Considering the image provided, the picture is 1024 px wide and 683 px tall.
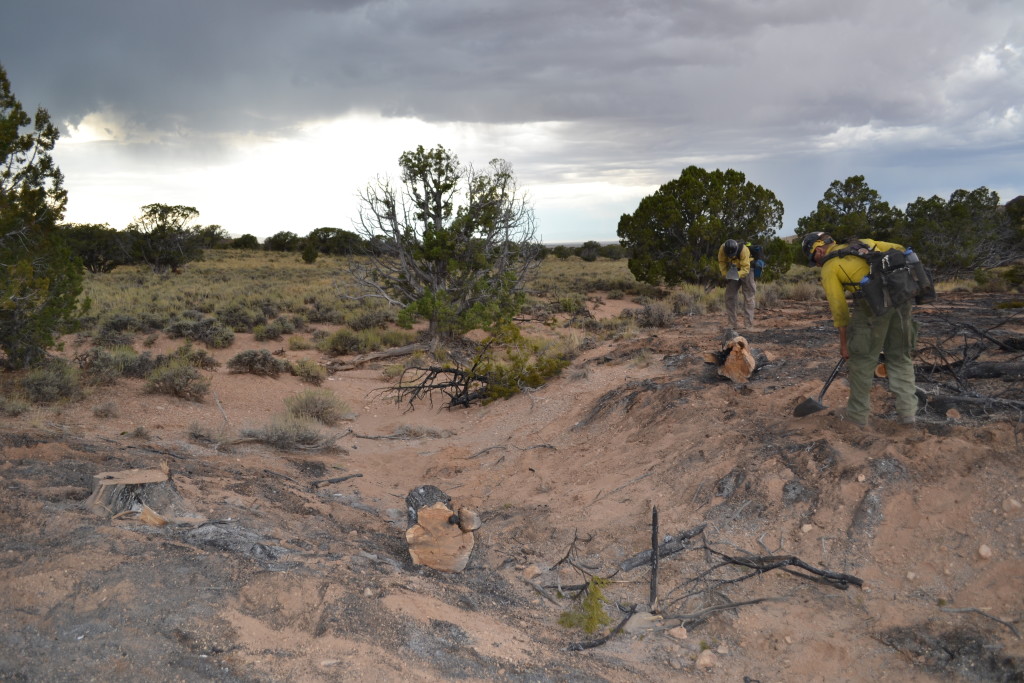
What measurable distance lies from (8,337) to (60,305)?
3.01 ft

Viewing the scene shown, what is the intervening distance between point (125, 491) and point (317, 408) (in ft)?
18.6

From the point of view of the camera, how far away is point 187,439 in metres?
8.24

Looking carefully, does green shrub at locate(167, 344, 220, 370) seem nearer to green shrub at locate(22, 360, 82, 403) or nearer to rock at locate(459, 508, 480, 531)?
green shrub at locate(22, 360, 82, 403)

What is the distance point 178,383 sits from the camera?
1058 centimetres

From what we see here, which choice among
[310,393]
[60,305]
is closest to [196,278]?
[60,305]

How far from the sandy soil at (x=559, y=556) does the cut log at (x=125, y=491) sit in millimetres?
142

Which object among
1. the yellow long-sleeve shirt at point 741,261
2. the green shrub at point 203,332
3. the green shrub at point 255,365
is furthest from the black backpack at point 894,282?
the green shrub at point 203,332

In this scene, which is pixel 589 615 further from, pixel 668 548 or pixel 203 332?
pixel 203 332

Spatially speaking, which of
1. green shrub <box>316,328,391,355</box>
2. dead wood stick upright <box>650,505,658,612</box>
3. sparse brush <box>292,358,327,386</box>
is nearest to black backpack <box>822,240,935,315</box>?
dead wood stick upright <box>650,505,658,612</box>

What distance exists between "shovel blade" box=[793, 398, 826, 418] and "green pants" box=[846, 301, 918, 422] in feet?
1.53

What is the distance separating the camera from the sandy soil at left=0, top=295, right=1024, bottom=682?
11.0 feet

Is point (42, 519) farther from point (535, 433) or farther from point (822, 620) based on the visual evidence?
point (535, 433)

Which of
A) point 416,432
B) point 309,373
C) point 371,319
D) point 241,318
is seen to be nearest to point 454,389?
point 416,432

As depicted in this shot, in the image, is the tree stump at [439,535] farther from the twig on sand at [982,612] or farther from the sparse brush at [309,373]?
the sparse brush at [309,373]
